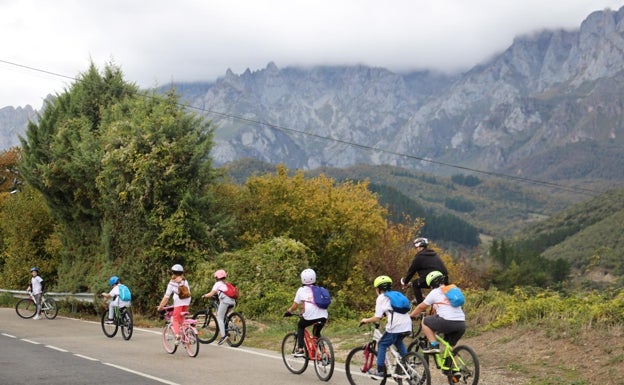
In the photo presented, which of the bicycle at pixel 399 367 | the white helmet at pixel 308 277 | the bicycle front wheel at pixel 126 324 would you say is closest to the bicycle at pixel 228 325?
the bicycle front wheel at pixel 126 324

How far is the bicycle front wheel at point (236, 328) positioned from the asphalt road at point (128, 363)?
0.71 ft

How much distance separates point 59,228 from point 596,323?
23.3 metres

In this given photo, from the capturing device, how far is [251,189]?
32.2m

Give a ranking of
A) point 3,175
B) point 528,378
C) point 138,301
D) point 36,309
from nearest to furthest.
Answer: point 528,378 → point 138,301 → point 36,309 → point 3,175

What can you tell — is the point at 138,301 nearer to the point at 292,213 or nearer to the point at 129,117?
the point at 129,117

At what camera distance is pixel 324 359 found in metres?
11.1

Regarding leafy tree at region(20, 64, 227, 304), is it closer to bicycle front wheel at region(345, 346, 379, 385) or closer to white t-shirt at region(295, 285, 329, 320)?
white t-shirt at region(295, 285, 329, 320)

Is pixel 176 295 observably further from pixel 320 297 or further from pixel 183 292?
pixel 320 297

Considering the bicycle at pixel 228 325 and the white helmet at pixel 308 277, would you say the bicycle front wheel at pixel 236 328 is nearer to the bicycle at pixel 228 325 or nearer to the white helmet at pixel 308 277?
the bicycle at pixel 228 325

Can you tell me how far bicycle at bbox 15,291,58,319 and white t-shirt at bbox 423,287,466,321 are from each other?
1868 centimetres

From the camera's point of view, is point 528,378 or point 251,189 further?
point 251,189

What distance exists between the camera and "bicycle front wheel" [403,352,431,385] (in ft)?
30.7

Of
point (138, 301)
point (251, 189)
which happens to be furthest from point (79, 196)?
point (251, 189)

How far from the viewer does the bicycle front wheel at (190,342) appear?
13695 mm
